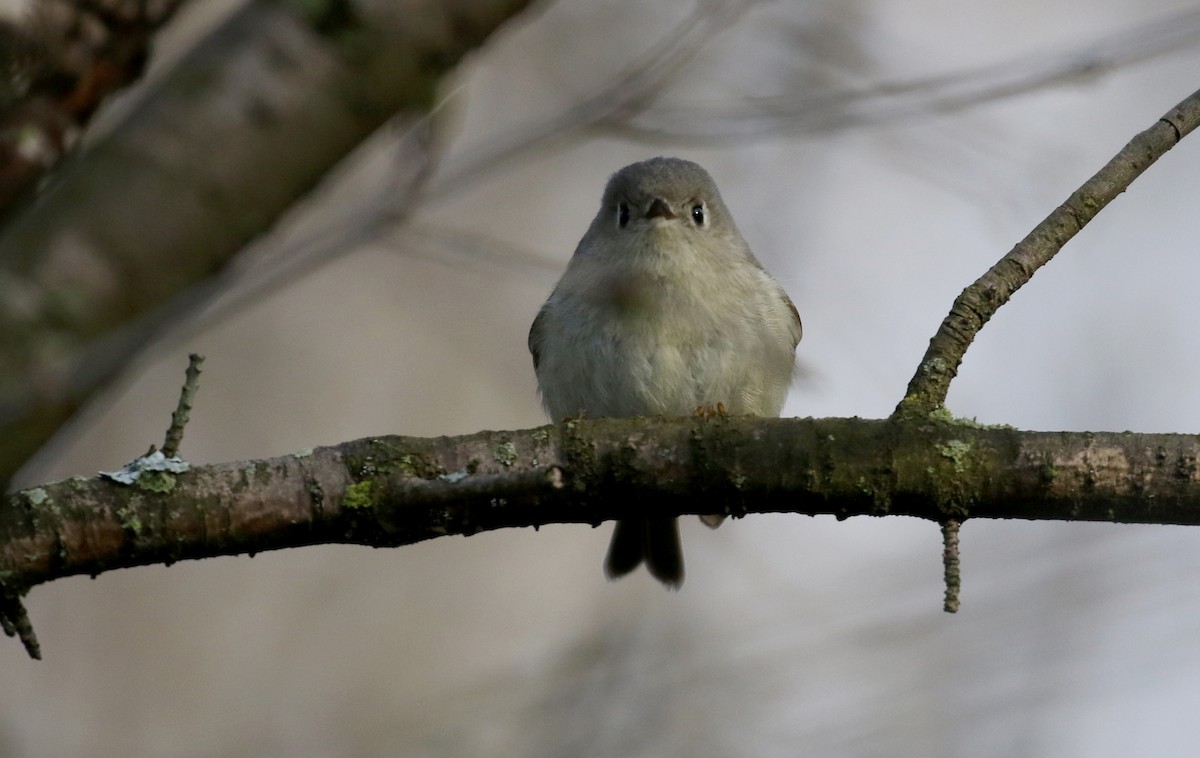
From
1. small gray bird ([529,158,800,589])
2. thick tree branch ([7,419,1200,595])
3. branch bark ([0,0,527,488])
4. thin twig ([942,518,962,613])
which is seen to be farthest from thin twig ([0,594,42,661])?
small gray bird ([529,158,800,589])

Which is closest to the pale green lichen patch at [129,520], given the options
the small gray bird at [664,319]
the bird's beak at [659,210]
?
the small gray bird at [664,319]

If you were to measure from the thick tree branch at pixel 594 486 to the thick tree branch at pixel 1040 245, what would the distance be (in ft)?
0.68

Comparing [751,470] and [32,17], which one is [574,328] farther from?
[32,17]

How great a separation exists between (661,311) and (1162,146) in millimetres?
1633

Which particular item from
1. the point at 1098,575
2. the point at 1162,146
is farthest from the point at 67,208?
the point at 1098,575

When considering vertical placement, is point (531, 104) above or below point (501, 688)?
above

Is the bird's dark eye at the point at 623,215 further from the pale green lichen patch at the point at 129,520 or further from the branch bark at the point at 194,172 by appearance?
the pale green lichen patch at the point at 129,520

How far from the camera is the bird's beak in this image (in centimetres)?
421

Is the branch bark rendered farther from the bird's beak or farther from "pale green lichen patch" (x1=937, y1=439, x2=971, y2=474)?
the bird's beak

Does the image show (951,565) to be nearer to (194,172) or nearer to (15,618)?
(194,172)

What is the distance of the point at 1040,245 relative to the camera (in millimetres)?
2678

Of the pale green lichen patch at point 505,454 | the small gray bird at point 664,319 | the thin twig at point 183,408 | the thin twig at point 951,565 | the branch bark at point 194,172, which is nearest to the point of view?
the branch bark at point 194,172

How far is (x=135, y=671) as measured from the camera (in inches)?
256

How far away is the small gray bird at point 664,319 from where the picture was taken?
3.93m
